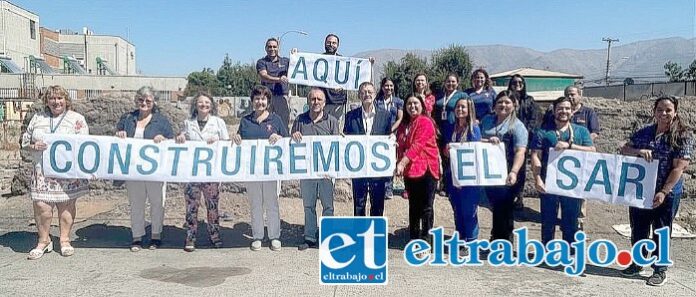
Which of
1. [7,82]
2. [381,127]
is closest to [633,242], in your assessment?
[381,127]

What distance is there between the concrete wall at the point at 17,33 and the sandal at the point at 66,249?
72018mm

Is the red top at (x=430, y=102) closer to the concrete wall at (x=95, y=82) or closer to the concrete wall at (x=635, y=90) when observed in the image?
the concrete wall at (x=635, y=90)

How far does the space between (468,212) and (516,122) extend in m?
1.10

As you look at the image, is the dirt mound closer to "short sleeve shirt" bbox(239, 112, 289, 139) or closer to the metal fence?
"short sleeve shirt" bbox(239, 112, 289, 139)

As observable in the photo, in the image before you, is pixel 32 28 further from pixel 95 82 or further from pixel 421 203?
pixel 421 203

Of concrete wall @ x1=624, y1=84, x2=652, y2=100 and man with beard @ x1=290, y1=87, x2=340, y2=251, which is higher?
concrete wall @ x1=624, y1=84, x2=652, y2=100

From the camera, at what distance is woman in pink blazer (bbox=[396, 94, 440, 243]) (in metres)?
6.14

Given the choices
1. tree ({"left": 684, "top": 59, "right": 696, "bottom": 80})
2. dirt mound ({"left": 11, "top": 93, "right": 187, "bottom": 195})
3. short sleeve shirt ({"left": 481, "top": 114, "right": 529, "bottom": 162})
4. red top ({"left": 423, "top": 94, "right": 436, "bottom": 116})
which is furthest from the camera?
tree ({"left": 684, "top": 59, "right": 696, "bottom": 80})

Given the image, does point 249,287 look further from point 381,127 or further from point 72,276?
point 381,127

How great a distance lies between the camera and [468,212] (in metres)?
6.20

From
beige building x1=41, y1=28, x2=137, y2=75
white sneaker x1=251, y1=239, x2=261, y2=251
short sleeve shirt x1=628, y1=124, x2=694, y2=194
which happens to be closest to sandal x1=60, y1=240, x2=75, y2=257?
white sneaker x1=251, y1=239, x2=261, y2=251

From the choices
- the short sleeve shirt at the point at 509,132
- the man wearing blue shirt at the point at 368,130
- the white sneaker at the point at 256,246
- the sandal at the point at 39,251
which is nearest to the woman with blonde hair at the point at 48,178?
the sandal at the point at 39,251

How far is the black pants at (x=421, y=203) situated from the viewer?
6.21 meters

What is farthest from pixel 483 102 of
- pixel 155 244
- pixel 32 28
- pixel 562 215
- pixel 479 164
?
pixel 32 28
